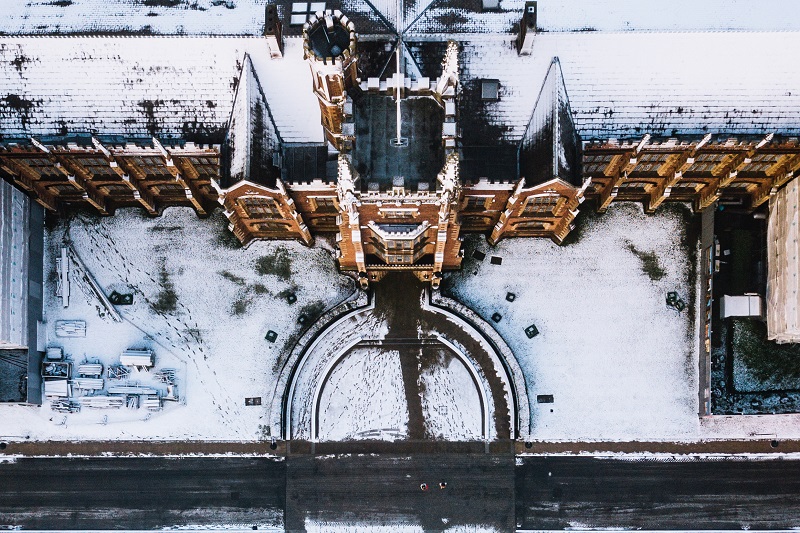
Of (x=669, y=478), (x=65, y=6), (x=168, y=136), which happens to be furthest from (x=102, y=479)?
(x=669, y=478)

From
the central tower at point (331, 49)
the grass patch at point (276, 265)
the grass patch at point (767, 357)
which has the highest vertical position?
the central tower at point (331, 49)

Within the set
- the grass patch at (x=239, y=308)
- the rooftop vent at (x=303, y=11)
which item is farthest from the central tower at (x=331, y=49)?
the grass patch at (x=239, y=308)

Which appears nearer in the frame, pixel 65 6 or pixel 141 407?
pixel 65 6

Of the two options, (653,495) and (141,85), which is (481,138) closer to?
(141,85)

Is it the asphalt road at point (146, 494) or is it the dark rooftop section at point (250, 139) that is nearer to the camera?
the dark rooftop section at point (250, 139)

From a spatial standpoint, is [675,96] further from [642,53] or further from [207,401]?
[207,401]

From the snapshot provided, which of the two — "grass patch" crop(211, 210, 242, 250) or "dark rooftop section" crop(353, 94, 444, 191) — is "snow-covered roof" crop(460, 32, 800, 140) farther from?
"grass patch" crop(211, 210, 242, 250)

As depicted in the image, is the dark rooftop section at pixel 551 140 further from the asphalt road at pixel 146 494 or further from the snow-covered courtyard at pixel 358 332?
the asphalt road at pixel 146 494
